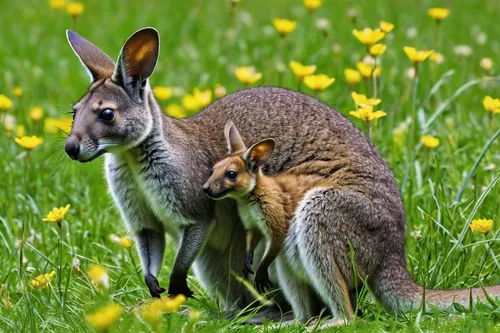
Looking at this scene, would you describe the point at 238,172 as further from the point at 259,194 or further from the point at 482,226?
the point at 482,226

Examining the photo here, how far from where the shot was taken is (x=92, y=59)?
6113 mm

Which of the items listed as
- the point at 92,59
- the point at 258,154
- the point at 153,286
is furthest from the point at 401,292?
the point at 92,59

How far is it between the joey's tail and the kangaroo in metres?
0.24

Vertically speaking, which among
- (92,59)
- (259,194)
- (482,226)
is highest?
(92,59)

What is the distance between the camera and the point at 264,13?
12266 mm

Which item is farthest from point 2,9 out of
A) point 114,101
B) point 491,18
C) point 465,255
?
point 465,255

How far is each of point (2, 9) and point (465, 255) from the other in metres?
8.06

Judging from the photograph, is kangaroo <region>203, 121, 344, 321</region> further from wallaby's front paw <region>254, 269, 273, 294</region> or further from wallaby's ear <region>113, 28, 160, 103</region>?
wallaby's ear <region>113, 28, 160, 103</region>

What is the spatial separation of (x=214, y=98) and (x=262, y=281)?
3.65m

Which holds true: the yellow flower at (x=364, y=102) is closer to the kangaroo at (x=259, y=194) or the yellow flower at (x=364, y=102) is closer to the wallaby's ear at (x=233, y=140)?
the kangaroo at (x=259, y=194)

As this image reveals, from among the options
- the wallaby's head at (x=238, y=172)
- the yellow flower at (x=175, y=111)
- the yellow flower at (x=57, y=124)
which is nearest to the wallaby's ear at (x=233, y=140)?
the wallaby's head at (x=238, y=172)

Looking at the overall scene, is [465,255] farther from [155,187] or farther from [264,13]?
[264,13]

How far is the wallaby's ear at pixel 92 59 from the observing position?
5.96 m

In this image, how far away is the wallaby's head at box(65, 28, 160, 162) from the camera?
5.61 metres
